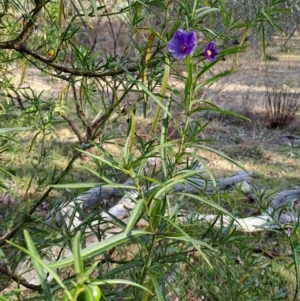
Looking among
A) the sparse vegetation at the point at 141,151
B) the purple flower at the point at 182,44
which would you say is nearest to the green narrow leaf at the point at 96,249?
the sparse vegetation at the point at 141,151

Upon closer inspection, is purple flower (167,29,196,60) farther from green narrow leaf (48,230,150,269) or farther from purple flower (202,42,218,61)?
green narrow leaf (48,230,150,269)

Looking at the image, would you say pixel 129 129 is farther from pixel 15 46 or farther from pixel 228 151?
pixel 228 151

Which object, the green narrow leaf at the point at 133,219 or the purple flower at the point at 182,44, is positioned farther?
the purple flower at the point at 182,44

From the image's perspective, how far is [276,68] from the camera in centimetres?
915

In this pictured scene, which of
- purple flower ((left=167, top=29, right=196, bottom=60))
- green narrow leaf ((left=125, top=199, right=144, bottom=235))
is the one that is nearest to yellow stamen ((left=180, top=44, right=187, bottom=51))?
purple flower ((left=167, top=29, right=196, bottom=60))

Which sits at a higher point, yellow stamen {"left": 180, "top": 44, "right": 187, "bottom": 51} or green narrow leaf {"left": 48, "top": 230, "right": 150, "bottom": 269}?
yellow stamen {"left": 180, "top": 44, "right": 187, "bottom": 51}

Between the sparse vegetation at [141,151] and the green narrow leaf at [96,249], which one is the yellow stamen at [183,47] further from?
the green narrow leaf at [96,249]

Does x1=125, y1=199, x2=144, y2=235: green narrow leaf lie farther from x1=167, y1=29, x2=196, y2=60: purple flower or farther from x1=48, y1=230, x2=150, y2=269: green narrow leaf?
x1=167, y1=29, x2=196, y2=60: purple flower

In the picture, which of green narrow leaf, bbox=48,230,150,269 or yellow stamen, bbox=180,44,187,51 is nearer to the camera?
green narrow leaf, bbox=48,230,150,269

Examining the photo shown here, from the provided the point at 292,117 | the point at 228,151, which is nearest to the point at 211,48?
the point at 228,151

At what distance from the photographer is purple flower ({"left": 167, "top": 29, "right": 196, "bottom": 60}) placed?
61cm

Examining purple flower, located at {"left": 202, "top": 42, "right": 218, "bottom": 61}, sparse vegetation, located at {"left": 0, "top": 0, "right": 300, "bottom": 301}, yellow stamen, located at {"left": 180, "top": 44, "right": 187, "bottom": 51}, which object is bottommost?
sparse vegetation, located at {"left": 0, "top": 0, "right": 300, "bottom": 301}

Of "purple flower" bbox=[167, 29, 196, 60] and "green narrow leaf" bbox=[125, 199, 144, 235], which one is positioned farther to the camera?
"purple flower" bbox=[167, 29, 196, 60]

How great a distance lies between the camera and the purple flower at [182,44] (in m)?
0.61
